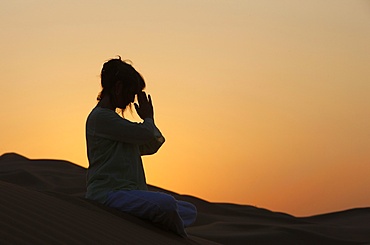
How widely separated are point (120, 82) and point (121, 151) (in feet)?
1.83

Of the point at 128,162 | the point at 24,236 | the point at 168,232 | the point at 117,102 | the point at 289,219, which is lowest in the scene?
the point at 24,236

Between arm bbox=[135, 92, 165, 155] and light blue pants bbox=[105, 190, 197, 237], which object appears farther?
arm bbox=[135, 92, 165, 155]

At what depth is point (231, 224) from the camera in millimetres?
15469

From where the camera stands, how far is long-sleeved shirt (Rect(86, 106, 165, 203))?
6.48 metres

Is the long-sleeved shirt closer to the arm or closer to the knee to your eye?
the arm

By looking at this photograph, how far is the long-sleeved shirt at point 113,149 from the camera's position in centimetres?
648

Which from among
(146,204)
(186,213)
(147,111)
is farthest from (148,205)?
(147,111)

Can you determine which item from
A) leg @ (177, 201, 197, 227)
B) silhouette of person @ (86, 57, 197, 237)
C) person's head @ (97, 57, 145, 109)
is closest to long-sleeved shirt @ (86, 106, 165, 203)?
silhouette of person @ (86, 57, 197, 237)

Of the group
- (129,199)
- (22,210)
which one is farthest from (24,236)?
(129,199)

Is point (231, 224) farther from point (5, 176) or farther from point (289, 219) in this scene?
point (5, 176)

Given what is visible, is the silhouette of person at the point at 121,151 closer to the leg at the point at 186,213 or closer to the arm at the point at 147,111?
the arm at the point at 147,111

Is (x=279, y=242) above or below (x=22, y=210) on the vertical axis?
above

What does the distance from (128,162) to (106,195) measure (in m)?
0.34

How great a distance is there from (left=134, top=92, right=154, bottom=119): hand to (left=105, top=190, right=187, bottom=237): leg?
25.5 inches
